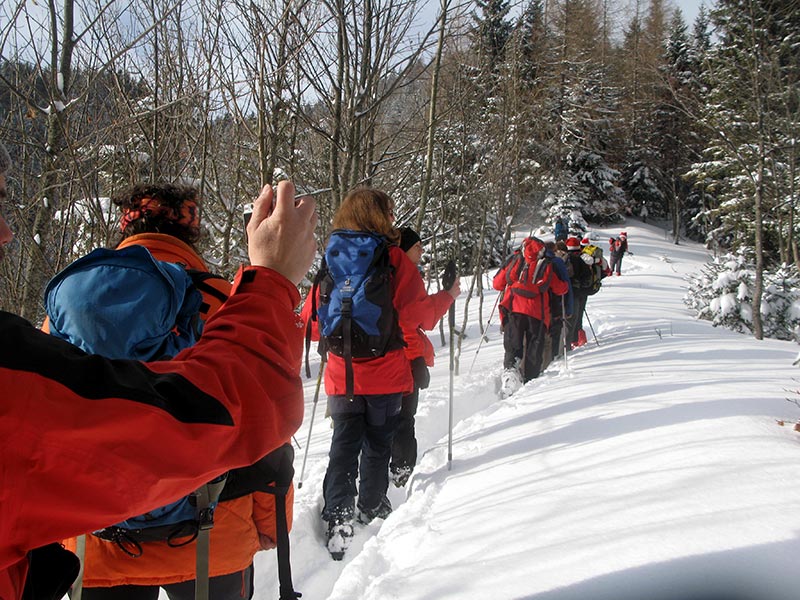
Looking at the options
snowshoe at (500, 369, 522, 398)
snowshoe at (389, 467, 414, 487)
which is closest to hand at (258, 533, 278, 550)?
snowshoe at (389, 467, 414, 487)

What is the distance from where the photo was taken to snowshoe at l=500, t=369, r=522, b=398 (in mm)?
6449

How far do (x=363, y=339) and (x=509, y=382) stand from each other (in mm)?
3889

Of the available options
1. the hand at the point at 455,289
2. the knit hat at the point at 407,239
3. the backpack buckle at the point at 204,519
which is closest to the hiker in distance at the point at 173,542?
the backpack buckle at the point at 204,519

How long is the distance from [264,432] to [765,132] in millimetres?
12582

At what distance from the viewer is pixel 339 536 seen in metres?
3.15

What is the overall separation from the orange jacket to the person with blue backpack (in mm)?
1398

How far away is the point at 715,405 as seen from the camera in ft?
11.8

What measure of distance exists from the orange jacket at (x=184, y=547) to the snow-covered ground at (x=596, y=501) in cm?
86

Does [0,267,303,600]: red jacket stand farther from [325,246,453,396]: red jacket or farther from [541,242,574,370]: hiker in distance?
[541,242,574,370]: hiker in distance

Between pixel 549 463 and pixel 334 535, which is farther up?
pixel 549 463

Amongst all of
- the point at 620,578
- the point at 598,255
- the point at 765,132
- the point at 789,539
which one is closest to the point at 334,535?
the point at 620,578

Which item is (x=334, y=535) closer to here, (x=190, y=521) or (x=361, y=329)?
(x=361, y=329)

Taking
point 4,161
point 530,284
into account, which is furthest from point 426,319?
point 530,284

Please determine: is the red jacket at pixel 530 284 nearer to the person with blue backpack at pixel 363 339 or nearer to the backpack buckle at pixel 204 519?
the person with blue backpack at pixel 363 339
